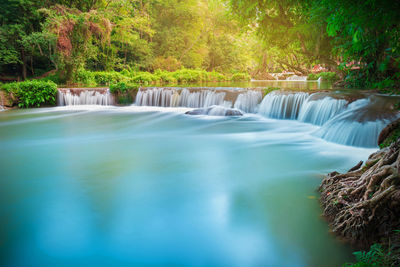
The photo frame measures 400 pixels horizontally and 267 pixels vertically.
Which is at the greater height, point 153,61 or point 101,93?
point 153,61

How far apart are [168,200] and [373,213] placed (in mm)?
2478

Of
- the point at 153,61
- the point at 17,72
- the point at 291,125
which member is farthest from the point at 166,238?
the point at 153,61

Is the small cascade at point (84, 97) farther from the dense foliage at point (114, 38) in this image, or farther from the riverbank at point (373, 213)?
the riverbank at point (373, 213)

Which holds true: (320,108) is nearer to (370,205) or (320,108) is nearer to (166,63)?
(370,205)

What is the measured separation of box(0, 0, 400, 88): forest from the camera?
323 centimetres

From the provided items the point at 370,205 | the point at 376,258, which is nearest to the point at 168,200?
the point at 370,205

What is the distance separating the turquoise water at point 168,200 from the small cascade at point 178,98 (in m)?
6.61

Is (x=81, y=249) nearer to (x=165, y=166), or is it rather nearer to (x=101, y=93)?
(x=165, y=166)

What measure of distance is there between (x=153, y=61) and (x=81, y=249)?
30025 mm

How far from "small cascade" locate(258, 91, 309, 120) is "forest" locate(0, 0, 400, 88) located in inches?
73.1

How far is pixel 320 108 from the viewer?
9539 millimetres

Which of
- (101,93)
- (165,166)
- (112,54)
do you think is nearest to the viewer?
(165,166)

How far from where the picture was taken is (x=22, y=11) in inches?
825

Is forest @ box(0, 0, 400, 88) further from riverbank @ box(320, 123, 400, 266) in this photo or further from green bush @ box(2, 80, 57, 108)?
green bush @ box(2, 80, 57, 108)
